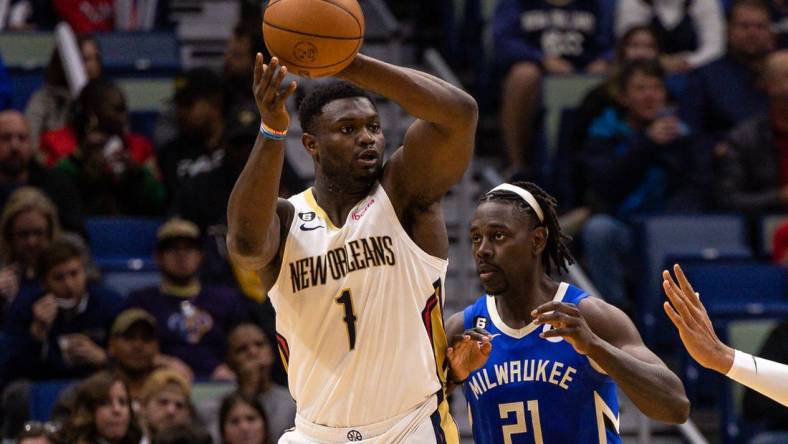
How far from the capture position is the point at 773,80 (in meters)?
10.2

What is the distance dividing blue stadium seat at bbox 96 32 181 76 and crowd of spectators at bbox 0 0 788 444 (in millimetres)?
204

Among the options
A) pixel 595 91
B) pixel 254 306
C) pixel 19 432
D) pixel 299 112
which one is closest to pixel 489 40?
pixel 595 91

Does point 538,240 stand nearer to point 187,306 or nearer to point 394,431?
point 394,431

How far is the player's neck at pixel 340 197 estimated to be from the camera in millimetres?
5570

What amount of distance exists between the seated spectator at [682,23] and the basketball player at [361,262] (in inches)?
244

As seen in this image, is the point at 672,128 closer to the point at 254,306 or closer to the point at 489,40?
the point at 489,40

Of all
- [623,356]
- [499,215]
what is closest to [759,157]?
[499,215]

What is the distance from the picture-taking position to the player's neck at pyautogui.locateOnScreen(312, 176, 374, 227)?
5.57 m

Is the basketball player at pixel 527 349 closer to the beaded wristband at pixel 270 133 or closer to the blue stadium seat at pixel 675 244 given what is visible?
the beaded wristband at pixel 270 133

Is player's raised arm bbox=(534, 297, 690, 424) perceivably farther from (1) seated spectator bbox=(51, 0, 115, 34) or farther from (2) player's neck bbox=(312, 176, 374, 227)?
(1) seated spectator bbox=(51, 0, 115, 34)

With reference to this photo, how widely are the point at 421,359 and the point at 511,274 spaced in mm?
551

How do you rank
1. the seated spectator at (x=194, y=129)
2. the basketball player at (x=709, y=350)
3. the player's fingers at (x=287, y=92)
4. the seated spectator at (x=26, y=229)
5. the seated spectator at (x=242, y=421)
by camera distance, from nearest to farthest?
the player's fingers at (x=287, y=92) → the basketball player at (x=709, y=350) → the seated spectator at (x=242, y=421) → the seated spectator at (x=26, y=229) → the seated spectator at (x=194, y=129)

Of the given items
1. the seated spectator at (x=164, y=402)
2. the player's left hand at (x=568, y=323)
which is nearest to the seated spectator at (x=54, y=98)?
the seated spectator at (x=164, y=402)

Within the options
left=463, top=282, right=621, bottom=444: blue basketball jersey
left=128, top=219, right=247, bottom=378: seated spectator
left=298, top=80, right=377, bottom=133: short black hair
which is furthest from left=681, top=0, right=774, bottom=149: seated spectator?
left=298, top=80, right=377, bottom=133: short black hair
